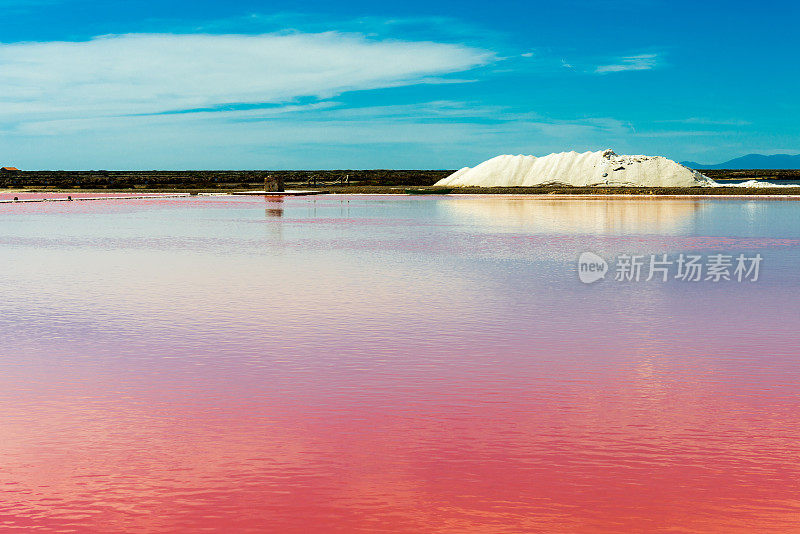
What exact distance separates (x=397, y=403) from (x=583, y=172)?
65.6m

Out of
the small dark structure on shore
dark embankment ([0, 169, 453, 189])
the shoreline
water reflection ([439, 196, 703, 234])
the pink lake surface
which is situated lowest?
the pink lake surface

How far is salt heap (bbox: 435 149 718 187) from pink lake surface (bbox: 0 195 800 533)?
55.1m

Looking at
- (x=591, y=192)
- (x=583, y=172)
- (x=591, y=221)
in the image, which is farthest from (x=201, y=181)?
(x=591, y=221)

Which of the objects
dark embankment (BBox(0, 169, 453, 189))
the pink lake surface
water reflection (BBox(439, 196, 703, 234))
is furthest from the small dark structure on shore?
the pink lake surface

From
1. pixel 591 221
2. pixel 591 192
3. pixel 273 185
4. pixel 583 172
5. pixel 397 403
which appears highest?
pixel 583 172

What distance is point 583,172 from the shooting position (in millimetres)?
69250

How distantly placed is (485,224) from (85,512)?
22.7 m

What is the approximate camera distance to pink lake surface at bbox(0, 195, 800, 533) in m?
4.30

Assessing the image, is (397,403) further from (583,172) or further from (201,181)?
(201,181)

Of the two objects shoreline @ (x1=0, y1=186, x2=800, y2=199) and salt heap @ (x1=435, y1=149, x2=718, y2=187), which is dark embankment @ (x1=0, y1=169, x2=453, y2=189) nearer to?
salt heap @ (x1=435, y1=149, x2=718, y2=187)

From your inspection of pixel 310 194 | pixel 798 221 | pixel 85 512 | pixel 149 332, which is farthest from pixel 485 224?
pixel 310 194

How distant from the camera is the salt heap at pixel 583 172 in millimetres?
66438

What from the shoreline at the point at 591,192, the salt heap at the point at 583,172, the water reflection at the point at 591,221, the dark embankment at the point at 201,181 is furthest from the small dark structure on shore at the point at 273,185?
the water reflection at the point at 591,221

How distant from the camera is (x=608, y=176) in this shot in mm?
67688
